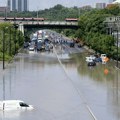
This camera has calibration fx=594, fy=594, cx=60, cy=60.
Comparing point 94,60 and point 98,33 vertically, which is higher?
point 98,33

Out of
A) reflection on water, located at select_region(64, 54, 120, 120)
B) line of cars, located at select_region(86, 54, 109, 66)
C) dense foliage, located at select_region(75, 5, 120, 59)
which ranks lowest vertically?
reflection on water, located at select_region(64, 54, 120, 120)

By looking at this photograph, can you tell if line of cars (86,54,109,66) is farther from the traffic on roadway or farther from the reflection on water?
the traffic on roadway

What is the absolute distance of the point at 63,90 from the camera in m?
43.3

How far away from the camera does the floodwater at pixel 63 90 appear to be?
3238 cm

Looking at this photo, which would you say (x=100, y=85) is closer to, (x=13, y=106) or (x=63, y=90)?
(x=63, y=90)

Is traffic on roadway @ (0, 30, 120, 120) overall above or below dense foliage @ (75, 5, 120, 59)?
below

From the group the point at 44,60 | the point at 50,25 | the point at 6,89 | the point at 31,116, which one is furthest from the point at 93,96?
the point at 50,25

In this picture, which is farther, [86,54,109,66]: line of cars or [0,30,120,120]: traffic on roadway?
[86,54,109,66]: line of cars

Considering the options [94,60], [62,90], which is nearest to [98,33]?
[94,60]

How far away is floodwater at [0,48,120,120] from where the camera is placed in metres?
32.4

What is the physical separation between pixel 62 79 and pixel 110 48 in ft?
82.2

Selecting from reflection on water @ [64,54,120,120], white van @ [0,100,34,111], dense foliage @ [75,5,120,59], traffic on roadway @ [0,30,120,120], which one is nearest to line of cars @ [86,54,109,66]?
reflection on water @ [64,54,120,120]

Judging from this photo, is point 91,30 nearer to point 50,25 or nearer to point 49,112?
point 50,25

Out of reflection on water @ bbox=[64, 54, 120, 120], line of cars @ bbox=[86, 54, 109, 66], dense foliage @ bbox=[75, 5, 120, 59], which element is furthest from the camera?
dense foliage @ bbox=[75, 5, 120, 59]
